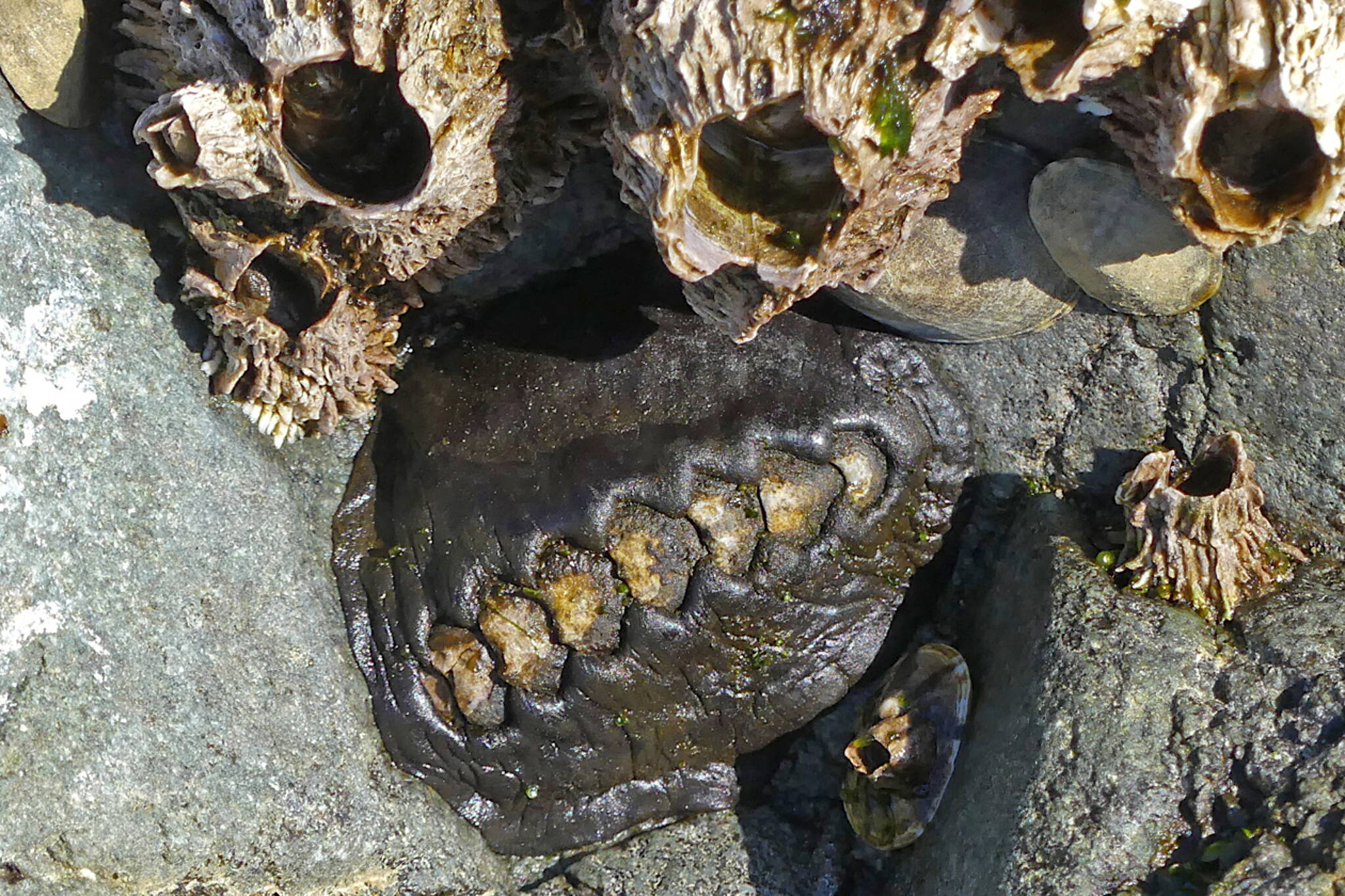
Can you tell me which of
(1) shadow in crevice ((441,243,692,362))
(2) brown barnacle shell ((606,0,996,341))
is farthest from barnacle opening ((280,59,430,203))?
(1) shadow in crevice ((441,243,692,362))

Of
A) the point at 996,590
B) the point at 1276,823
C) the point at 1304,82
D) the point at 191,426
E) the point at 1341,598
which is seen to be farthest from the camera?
the point at 996,590

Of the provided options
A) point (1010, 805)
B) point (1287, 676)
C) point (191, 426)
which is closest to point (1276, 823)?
point (1287, 676)

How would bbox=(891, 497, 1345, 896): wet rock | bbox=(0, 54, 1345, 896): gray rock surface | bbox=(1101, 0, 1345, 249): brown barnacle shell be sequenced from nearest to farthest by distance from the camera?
bbox=(1101, 0, 1345, 249): brown barnacle shell
bbox=(891, 497, 1345, 896): wet rock
bbox=(0, 54, 1345, 896): gray rock surface

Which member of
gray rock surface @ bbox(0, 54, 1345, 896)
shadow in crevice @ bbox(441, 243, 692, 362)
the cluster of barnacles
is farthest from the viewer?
shadow in crevice @ bbox(441, 243, 692, 362)

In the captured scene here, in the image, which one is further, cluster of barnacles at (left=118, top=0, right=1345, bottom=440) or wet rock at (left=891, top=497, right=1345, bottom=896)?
wet rock at (left=891, top=497, right=1345, bottom=896)


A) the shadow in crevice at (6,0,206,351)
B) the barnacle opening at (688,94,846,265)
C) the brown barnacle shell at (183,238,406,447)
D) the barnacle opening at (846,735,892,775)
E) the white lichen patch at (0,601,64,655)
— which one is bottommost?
the white lichen patch at (0,601,64,655)

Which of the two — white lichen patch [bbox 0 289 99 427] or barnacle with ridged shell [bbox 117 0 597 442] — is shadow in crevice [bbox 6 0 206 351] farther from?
white lichen patch [bbox 0 289 99 427]

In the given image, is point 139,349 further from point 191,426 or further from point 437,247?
point 437,247
